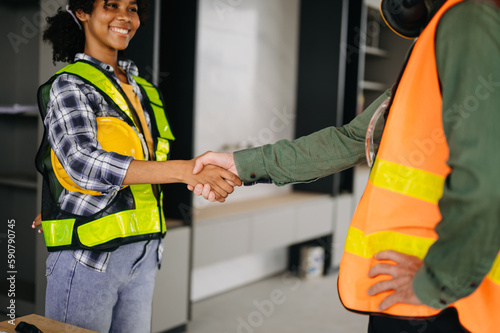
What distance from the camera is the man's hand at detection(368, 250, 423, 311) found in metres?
0.93

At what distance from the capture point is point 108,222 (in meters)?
1.56

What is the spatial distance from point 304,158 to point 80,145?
63 centimetres

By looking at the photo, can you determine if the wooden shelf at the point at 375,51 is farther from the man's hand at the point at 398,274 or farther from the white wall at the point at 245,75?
the man's hand at the point at 398,274

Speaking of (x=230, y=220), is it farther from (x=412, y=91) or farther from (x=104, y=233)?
(x=412, y=91)

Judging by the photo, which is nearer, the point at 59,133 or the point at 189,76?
the point at 59,133

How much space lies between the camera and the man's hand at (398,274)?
0.93 meters

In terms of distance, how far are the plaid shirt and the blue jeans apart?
0.03 m

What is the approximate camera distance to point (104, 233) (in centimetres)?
155

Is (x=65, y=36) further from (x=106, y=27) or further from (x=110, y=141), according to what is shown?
(x=110, y=141)

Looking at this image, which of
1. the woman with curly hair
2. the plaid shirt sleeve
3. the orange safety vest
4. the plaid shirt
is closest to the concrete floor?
the woman with curly hair

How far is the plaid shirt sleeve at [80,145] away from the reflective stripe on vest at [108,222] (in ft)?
0.25

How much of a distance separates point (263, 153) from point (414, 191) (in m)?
Answer: 0.61

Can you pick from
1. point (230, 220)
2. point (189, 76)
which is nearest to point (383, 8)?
point (189, 76)

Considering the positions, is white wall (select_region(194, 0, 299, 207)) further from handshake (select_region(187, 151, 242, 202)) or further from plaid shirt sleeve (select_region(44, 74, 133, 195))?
plaid shirt sleeve (select_region(44, 74, 133, 195))
